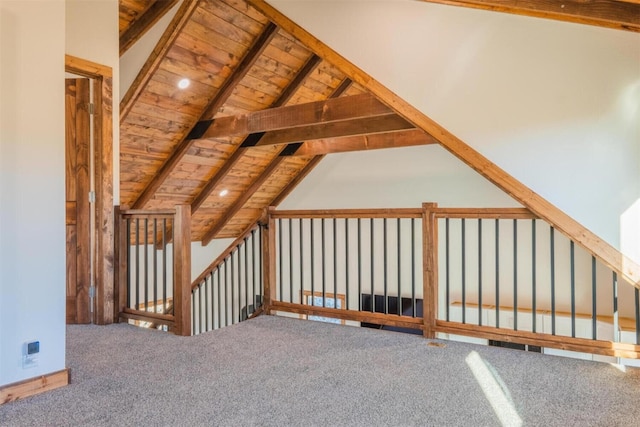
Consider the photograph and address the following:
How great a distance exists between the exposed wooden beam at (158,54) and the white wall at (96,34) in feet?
1.77

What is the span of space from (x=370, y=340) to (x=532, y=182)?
59.2 inches

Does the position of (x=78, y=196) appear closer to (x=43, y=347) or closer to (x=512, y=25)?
(x=43, y=347)

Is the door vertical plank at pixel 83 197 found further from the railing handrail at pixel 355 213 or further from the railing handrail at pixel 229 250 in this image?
the railing handrail at pixel 355 213

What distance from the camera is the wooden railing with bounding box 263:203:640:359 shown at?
2.96 metres

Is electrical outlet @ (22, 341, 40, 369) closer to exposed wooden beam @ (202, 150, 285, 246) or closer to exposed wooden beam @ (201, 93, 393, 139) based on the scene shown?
exposed wooden beam @ (201, 93, 393, 139)

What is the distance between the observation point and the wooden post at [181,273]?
10.3 ft

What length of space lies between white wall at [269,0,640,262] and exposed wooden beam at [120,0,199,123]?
1630 mm

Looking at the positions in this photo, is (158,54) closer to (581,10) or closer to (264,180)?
(264,180)

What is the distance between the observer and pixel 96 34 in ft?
11.8

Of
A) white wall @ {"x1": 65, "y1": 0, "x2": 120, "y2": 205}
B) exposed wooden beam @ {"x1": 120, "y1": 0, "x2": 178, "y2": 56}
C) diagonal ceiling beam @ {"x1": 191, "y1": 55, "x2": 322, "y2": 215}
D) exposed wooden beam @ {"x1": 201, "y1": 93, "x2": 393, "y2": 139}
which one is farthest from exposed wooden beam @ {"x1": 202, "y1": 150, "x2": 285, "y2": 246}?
white wall @ {"x1": 65, "y1": 0, "x2": 120, "y2": 205}

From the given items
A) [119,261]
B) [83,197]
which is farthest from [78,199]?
[119,261]

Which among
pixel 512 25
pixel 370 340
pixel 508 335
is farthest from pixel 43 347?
pixel 512 25

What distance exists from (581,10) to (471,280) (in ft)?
15.0

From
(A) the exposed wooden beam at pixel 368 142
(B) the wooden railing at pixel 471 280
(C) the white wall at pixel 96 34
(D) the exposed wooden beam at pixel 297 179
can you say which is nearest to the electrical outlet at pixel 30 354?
(C) the white wall at pixel 96 34
